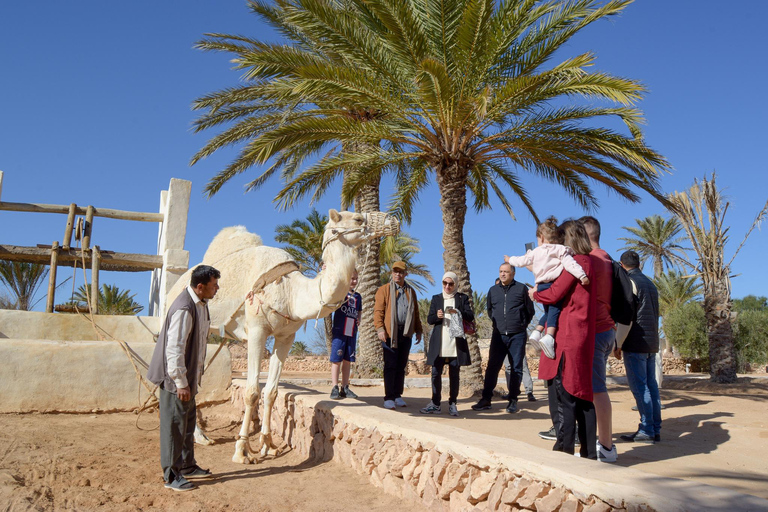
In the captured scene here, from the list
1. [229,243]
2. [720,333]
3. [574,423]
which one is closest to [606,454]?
[574,423]

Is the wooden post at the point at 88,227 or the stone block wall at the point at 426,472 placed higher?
the wooden post at the point at 88,227

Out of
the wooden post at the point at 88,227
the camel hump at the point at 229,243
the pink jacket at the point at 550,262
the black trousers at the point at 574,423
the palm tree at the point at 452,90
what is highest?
the palm tree at the point at 452,90

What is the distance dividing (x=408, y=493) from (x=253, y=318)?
2273mm

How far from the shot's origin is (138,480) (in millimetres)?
4332

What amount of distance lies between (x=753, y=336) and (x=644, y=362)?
27.8 metres

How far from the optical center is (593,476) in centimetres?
244

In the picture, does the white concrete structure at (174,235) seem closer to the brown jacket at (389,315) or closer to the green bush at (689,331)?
the brown jacket at (389,315)

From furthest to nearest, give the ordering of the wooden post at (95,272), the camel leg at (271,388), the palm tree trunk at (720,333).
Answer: the palm tree trunk at (720,333) < the wooden post at (95,272) < the camel leg at (271,388)

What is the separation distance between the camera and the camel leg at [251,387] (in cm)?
507

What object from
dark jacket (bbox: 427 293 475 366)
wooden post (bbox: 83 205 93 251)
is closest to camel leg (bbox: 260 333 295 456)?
dark jacket (bbox: 427 293 475 366)

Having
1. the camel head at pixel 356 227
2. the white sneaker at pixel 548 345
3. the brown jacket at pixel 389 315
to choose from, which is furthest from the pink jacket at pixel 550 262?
the brown jacket at pixel 389 315

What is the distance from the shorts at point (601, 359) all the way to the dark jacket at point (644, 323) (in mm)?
1030

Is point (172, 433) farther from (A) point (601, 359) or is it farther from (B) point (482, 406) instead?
(B) point (482, 406)

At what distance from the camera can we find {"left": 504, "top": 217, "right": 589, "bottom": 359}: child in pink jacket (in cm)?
370
